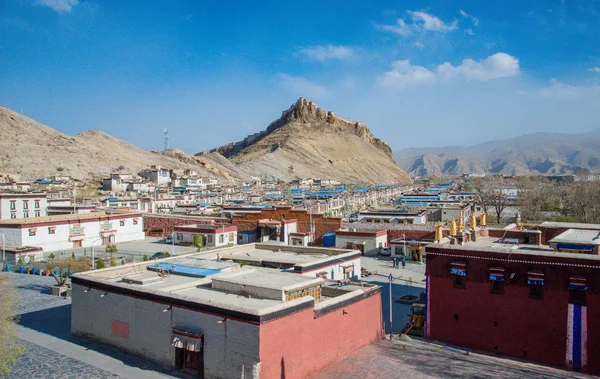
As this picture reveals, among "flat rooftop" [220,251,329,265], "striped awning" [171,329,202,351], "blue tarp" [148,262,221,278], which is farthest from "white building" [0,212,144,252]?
"striped awning" [171,329,202,351]

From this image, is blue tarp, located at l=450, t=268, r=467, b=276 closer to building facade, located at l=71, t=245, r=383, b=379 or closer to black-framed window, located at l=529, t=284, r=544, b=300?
black-framed window, located at l=529, t=284, r=544, b=300

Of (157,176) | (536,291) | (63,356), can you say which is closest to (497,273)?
(536,291)

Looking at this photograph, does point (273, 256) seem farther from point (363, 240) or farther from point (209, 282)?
point (363, 240)

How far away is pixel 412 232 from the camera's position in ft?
103

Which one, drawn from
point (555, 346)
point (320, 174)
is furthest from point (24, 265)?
point (320, 174)

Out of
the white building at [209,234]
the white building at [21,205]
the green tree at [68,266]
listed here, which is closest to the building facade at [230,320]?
the green tree at [68,266]

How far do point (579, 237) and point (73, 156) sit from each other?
101 m

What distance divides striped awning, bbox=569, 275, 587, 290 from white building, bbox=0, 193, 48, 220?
137 ft

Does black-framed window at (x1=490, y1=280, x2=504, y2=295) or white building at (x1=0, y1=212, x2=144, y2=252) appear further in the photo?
white building at (x1=0, y1=212, x2=144, y2=252)

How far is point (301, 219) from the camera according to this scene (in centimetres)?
3597

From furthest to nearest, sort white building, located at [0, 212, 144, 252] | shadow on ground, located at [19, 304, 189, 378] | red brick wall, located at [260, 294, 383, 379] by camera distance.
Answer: white building, located at [0, 212, 144, 252] → shadow on ground, located at [19, 304, 189, 378] → red brick wall, located at [260, 294, 383, 379]

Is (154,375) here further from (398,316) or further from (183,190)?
(183,190)

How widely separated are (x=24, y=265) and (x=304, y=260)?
59.0 ft

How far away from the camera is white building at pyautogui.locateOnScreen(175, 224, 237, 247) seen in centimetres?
3375
